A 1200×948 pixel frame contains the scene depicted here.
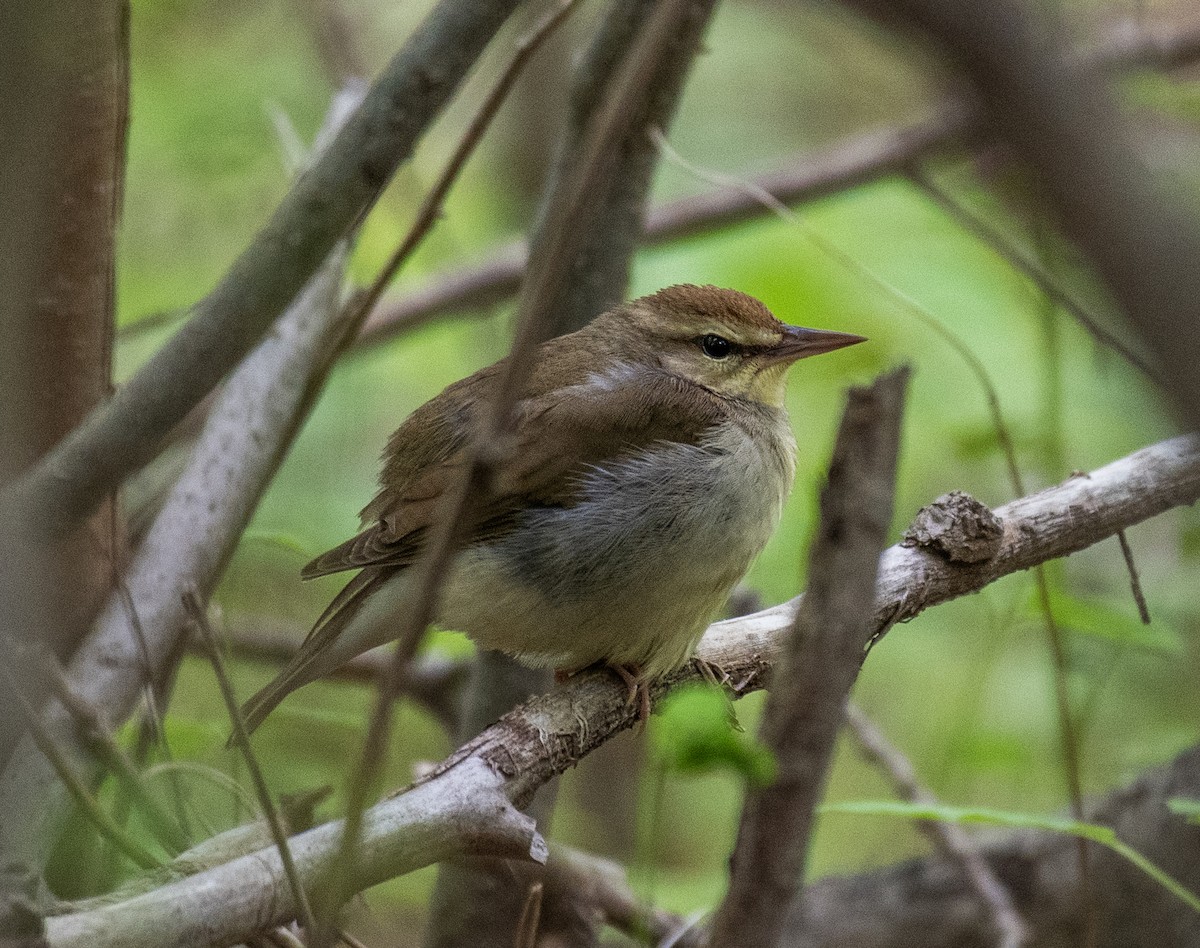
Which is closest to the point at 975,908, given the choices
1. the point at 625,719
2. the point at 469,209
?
the point at 625,719

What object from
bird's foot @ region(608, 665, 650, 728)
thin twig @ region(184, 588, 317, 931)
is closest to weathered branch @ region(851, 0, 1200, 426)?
thin twig @ region(184, 588, 317, 931)

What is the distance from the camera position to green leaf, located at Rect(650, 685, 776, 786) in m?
1.44

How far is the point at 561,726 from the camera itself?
2.86 meters

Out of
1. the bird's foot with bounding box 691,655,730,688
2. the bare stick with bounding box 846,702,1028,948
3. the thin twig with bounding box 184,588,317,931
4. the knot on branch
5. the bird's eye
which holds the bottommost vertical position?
the bare stick with bounding box 846,702,1028,948

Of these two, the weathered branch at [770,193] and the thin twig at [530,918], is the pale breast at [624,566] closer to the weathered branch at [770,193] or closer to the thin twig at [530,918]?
the thin twig at [530,918]

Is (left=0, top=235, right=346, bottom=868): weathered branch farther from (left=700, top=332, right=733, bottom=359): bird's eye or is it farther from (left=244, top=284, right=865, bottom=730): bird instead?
(left=700, top=332, right=733, bottom=359): bird's eye

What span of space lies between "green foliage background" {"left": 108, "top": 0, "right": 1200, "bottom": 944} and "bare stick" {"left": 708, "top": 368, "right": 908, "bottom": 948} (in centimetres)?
244

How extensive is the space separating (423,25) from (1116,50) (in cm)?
304

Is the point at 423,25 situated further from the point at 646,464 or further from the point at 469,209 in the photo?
the point at 469,209

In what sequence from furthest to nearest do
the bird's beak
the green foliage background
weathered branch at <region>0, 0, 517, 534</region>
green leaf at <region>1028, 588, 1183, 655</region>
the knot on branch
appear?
1. the green foliage background
2. the bird's beak
3. green leaf at <region>1028, 588, 1183, 655</region>
4. the knot on branch
5. weathered branch at <region>0, 0, 517, 534</region>

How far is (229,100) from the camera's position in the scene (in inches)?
232

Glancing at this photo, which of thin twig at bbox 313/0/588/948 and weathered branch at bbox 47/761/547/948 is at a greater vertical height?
thin twig at bbox 313/0/588/948

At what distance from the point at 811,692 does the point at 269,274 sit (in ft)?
5.29

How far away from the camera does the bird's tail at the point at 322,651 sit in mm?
3322
